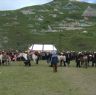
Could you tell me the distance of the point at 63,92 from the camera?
2720cm

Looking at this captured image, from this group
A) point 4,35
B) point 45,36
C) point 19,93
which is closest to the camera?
point 19,93

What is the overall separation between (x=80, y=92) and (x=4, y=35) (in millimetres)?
153399

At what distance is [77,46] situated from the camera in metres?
173

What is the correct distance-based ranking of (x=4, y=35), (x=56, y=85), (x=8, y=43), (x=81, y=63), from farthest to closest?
(x=4, y=35) → (x=8, y=43) → (x=81, y=63) → (x=56, y=85)

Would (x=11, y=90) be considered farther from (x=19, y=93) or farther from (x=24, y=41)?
(x=24, y=41)

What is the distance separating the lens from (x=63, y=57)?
6162cm

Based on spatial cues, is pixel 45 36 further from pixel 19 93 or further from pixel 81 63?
pixel 19 93

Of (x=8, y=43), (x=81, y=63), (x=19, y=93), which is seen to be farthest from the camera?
(x=8, y=43)

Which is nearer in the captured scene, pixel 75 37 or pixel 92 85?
pixel 92 85

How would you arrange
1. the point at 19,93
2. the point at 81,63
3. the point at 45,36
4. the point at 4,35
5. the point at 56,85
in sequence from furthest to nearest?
1. the point at 45,36
2. the point at 4,35
3. the point at 81,63
4. the point at 56,85
5. the point at 19,93

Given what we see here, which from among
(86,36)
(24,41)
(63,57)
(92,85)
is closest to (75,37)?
(86,36)

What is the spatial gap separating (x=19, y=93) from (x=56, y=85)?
18.7ft

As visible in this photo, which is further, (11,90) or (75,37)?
(75,37)

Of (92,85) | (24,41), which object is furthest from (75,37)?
Answer: (92,85)
